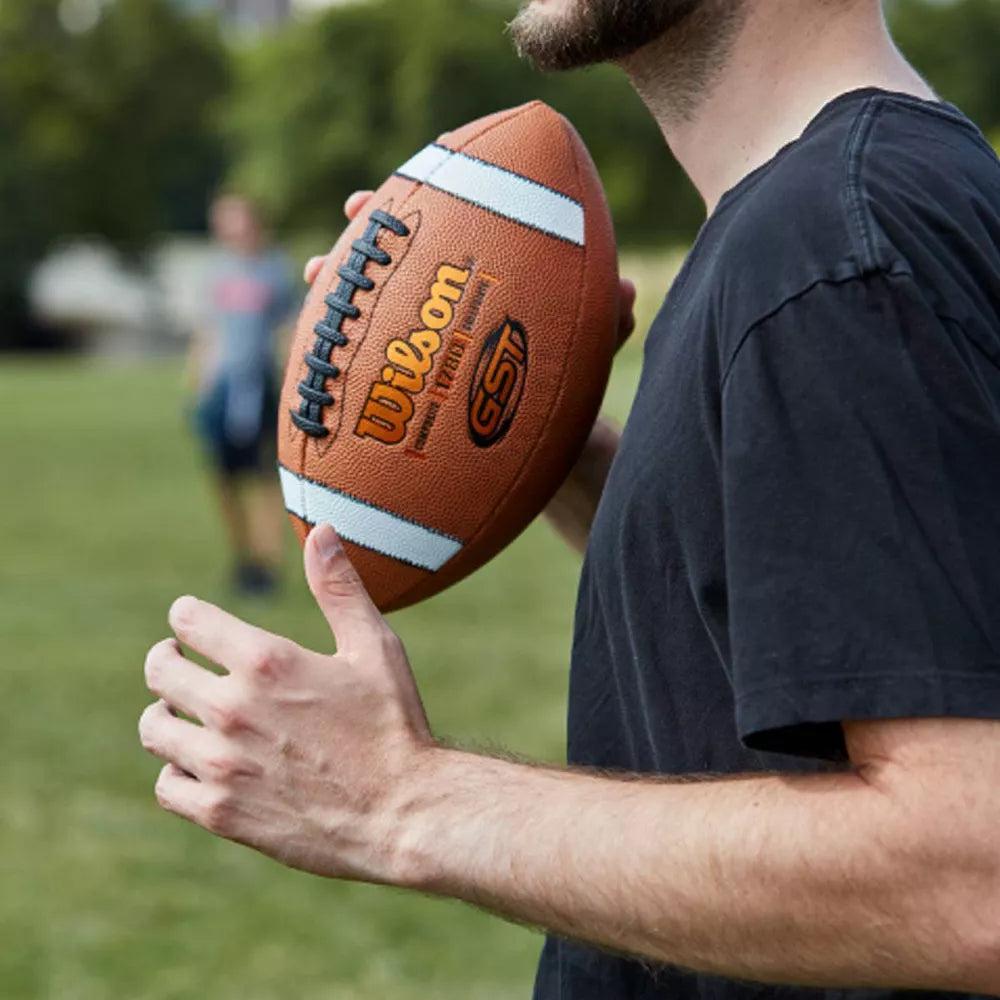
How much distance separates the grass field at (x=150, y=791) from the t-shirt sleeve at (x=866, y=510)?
488 millimetres

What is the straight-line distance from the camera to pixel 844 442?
1169 millimetres

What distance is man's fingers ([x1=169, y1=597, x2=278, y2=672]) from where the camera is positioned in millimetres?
1386

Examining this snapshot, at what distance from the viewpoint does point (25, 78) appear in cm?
5753

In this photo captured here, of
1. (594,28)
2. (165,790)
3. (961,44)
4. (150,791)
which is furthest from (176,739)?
(961,44)

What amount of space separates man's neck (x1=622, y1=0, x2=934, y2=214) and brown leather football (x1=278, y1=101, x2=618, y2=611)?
1.08 ft

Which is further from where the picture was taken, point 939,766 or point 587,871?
point 587,871

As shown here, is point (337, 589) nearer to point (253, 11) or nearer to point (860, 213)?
point (860, 213)

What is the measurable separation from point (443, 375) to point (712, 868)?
2.49 ft

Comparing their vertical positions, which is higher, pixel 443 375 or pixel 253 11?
pixel 253 11

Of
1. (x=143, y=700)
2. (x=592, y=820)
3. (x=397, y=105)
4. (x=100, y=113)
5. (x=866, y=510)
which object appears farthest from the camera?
(x=100, y=113)

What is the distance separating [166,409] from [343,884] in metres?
18.5

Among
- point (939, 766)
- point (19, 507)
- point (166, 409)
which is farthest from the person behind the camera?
point (166, 409)

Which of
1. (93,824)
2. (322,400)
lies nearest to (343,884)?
(93,824)

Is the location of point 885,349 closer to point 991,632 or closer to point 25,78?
point 991,632
